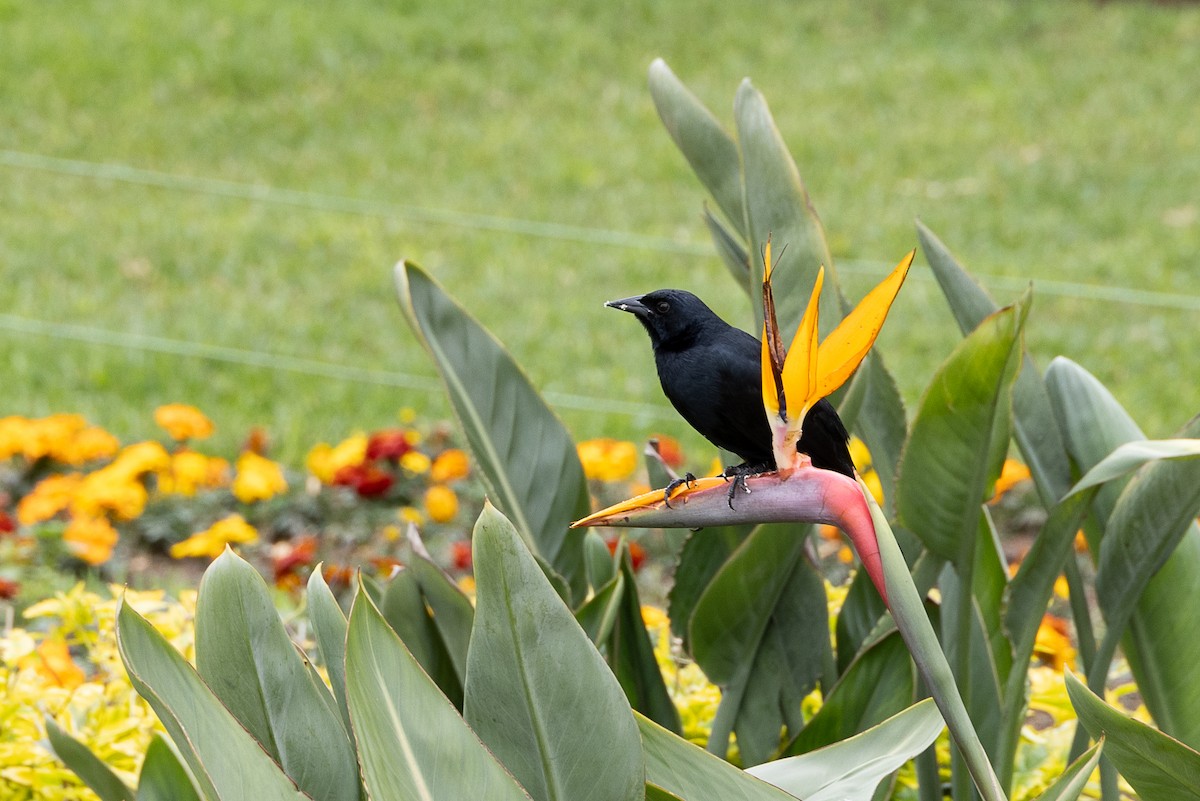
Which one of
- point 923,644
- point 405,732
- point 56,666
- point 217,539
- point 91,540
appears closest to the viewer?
point 923,644

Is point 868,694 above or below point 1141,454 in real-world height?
below

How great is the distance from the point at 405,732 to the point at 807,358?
1.62 feet

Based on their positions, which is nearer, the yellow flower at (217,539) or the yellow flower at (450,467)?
the yellow flower at (217,539)

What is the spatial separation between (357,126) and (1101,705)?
25.0 feet

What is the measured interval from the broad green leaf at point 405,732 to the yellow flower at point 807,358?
0.37m

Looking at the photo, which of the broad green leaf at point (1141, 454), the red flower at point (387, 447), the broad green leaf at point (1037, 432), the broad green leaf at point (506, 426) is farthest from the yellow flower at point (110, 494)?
the broad green leaf at point (1141, 454)

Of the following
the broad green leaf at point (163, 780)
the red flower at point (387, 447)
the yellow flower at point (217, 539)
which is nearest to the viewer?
the broad green leaf at point (163, 780)

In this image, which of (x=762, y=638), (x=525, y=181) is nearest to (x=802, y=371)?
(x=762, y=638)

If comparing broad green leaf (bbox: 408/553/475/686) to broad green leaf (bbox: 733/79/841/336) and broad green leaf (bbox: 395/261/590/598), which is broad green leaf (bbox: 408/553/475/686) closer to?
broad green leaf (bbox: 395/261/590/598)

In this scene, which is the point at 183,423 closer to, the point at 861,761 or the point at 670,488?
the point at 861,761

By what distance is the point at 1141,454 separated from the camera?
1312mm

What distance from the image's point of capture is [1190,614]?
196cm

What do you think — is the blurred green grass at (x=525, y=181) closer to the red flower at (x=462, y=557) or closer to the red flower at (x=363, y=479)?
the red flower at (x=363, y=479)

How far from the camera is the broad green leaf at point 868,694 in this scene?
5.95 feet
